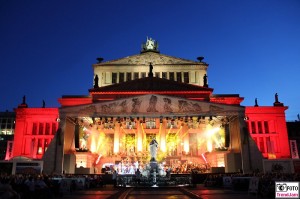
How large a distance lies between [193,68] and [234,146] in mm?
19428

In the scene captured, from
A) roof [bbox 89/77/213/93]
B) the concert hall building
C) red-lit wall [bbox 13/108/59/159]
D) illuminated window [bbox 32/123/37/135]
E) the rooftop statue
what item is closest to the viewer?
the concert hall building

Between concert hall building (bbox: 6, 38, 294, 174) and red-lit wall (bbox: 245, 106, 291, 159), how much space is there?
0.13 m

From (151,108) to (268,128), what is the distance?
21756 millimetres

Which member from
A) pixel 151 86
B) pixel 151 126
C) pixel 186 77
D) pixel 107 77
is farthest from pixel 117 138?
pixel 186 77

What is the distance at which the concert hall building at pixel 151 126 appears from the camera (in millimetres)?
31422

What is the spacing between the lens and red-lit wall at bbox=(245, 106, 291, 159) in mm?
43594

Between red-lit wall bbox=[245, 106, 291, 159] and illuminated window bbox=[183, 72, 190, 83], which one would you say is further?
illuminated window bbox=[183, 72, 190, 83]

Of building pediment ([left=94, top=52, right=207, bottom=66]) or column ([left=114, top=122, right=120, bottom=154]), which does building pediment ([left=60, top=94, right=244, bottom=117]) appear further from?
Result: building pediment ([left=94, top=52, right=207, bottom=66])

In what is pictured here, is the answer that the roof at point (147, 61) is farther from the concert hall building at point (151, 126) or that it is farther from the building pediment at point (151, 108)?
the building pediment at point (151, 108)

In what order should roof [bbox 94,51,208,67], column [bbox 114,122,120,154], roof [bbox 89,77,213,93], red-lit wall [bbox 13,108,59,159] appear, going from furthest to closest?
1. roof [bbox 94,51,208,67]
2. red-lit wall [bbox 13,108,59,159]
3. roof [bbox 89,77,213,93]
4. column [bbox 114,122,120,154]

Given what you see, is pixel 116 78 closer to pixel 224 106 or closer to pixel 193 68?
pixel 193 68

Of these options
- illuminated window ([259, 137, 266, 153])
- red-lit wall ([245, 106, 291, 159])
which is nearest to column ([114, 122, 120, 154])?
red-lit wall ([245, 106, 291, 159])

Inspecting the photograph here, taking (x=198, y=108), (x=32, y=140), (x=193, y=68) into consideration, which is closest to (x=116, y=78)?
(x=193, y=68)

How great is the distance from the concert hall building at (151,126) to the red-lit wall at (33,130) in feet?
0.43
